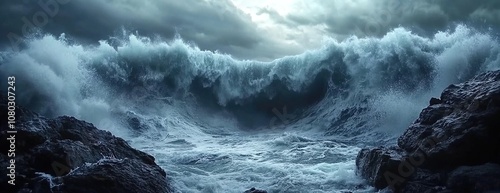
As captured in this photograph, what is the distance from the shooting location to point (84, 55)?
1875 centimetres

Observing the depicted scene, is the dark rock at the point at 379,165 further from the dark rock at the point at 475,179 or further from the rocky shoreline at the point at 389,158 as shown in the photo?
the dark rock at the point at 475,179

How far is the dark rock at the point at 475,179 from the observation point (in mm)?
6074

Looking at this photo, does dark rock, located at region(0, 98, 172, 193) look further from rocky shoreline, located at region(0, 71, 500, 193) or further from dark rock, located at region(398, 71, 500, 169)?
dark rock, located at region(398, 71, 500, 169)

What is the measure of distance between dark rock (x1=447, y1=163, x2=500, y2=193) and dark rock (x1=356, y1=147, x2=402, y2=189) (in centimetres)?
95

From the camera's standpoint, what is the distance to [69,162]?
22.1ft

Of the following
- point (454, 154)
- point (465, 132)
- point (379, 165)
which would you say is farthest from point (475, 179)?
point (379, 165)

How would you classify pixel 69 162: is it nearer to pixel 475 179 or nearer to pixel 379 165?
pixel 379 165

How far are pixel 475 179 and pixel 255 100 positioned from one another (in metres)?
14.3

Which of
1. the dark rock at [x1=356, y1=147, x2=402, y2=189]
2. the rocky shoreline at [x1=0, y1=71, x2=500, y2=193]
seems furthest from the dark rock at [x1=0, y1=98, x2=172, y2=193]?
the dark rock at [x1=356, y1=147, x2=402, y2=189]

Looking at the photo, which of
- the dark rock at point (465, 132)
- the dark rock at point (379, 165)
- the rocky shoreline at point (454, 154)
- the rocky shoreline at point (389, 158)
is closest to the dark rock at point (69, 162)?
the rocky shoreline at point (389, 158)

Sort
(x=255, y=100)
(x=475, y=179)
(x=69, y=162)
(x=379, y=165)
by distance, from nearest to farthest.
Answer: (x=475, y=179) → (x=69, y=162) → (x=379, y=165) → (x=255, y=100)

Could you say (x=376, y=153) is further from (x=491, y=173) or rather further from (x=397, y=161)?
(x=491, y=173)

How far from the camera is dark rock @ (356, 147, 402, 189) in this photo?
23.8 ft

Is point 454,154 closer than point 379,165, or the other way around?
point 454,154
